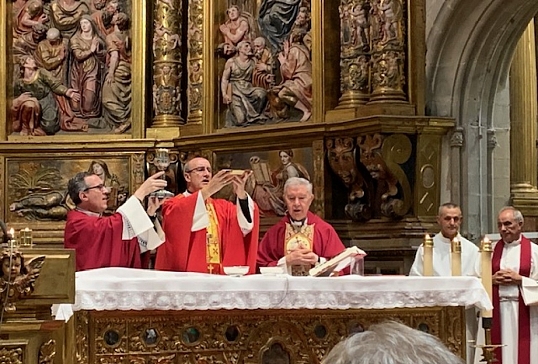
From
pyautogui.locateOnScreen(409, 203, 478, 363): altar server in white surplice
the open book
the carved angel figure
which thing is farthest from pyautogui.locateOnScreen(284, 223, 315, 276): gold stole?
the carved angel figure

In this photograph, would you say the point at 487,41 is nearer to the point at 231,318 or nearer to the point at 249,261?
the point at 249,261

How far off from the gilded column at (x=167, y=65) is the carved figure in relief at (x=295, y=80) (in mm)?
1296

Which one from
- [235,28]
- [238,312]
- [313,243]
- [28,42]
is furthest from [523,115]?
[238,312]

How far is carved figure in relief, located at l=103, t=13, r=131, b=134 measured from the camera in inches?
452

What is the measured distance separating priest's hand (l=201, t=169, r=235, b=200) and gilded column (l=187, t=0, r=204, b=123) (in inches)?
148

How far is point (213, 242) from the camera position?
7805 millimetres

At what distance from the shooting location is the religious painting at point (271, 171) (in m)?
10.2

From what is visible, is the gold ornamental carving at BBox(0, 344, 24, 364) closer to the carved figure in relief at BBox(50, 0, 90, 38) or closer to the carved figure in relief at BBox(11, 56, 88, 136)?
the carved figure in relief at BBox(11, 56, 88, 136)

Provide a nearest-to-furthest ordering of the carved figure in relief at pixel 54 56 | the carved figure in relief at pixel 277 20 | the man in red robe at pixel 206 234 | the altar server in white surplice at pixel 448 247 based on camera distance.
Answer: the man in red robe at pixel 206 234
the altar server in white surplice at pixel 448 247
the carved figure in relief at pixel 277 20
the carved figure in relief at pixel 54 56

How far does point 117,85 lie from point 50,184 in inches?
47.3

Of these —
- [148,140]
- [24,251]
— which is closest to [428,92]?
[148,140]

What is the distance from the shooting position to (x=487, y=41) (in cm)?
989

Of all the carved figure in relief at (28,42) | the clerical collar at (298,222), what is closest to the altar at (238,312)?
the clerical collar at (298,222)

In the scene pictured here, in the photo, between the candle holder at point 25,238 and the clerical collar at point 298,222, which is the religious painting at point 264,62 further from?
the candle holder at point 25,238
